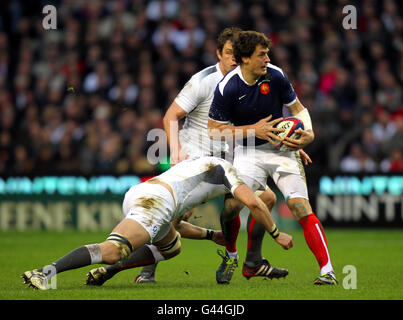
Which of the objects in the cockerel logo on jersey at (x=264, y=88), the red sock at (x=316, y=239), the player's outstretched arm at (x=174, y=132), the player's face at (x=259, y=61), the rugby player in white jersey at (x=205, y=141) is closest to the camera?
the red sock at (x=316, y=239)

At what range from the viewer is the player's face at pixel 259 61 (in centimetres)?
784

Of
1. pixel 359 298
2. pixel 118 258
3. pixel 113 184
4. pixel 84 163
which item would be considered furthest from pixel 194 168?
pixel 84 163

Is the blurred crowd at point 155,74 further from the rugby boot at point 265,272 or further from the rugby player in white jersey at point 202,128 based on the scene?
the rugby boot at point 265,272

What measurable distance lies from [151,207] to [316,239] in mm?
1555

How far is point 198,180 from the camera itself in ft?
24.4

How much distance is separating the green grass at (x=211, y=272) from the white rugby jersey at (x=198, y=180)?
77cm

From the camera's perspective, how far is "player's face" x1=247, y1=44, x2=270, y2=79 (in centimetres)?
784

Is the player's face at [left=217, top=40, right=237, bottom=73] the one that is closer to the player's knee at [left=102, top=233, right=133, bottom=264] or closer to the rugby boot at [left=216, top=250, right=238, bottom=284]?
the rugby boot at [left=216, top=250, right=238, bottom=284]

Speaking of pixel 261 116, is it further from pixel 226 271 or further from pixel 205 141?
pixel 226 271

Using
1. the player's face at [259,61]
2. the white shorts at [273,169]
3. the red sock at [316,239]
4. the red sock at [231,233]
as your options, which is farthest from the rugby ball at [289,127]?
the red sock at [231,233]

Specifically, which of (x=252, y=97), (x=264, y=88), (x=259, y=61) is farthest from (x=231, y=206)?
(x=259, y=61)

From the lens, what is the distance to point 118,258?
273 inches

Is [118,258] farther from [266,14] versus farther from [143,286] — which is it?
[266,14]

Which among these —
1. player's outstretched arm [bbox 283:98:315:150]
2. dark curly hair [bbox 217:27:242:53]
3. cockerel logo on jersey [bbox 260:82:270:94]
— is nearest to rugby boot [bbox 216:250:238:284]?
player's outstretched arm [bbox 283:98:315:150]
